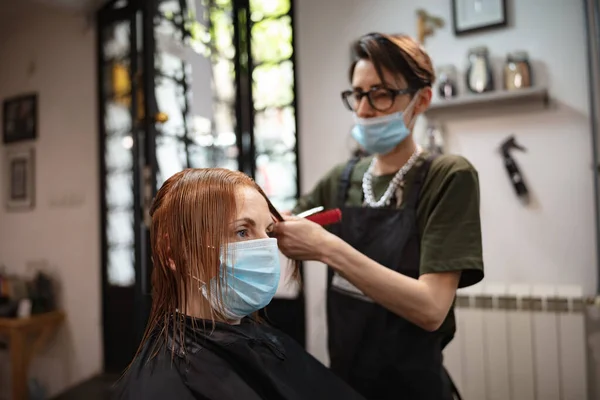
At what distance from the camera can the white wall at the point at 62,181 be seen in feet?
5.56

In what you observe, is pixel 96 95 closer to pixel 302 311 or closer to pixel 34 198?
pixel 34 198

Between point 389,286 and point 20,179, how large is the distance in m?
1.57

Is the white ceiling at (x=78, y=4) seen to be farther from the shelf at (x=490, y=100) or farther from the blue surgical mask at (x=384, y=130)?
the shelf at (x=490, y=100)

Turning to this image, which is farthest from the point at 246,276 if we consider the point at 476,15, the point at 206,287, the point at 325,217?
the point at 476,15

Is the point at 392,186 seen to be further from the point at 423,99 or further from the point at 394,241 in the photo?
the point at 423,99

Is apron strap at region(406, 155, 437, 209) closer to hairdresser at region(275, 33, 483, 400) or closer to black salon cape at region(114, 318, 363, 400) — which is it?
hairdresser at region(275, 33, 483, 400)

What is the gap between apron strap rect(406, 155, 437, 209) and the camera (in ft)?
3.58

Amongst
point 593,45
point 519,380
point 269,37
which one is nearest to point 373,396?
point 519,380

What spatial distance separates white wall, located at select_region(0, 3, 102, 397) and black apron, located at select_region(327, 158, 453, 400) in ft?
4.57

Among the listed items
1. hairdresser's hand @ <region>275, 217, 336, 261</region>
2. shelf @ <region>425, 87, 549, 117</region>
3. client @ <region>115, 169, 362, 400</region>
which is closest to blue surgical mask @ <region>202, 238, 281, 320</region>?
client @ <region>115, 169, 362, 400</region>

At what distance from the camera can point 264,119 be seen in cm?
229

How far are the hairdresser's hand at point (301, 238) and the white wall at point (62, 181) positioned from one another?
4.32 ft

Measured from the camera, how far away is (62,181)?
1.96 m

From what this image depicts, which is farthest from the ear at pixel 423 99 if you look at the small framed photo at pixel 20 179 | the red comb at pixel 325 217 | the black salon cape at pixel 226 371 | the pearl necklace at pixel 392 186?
the small framed photo at pixel 20 179
